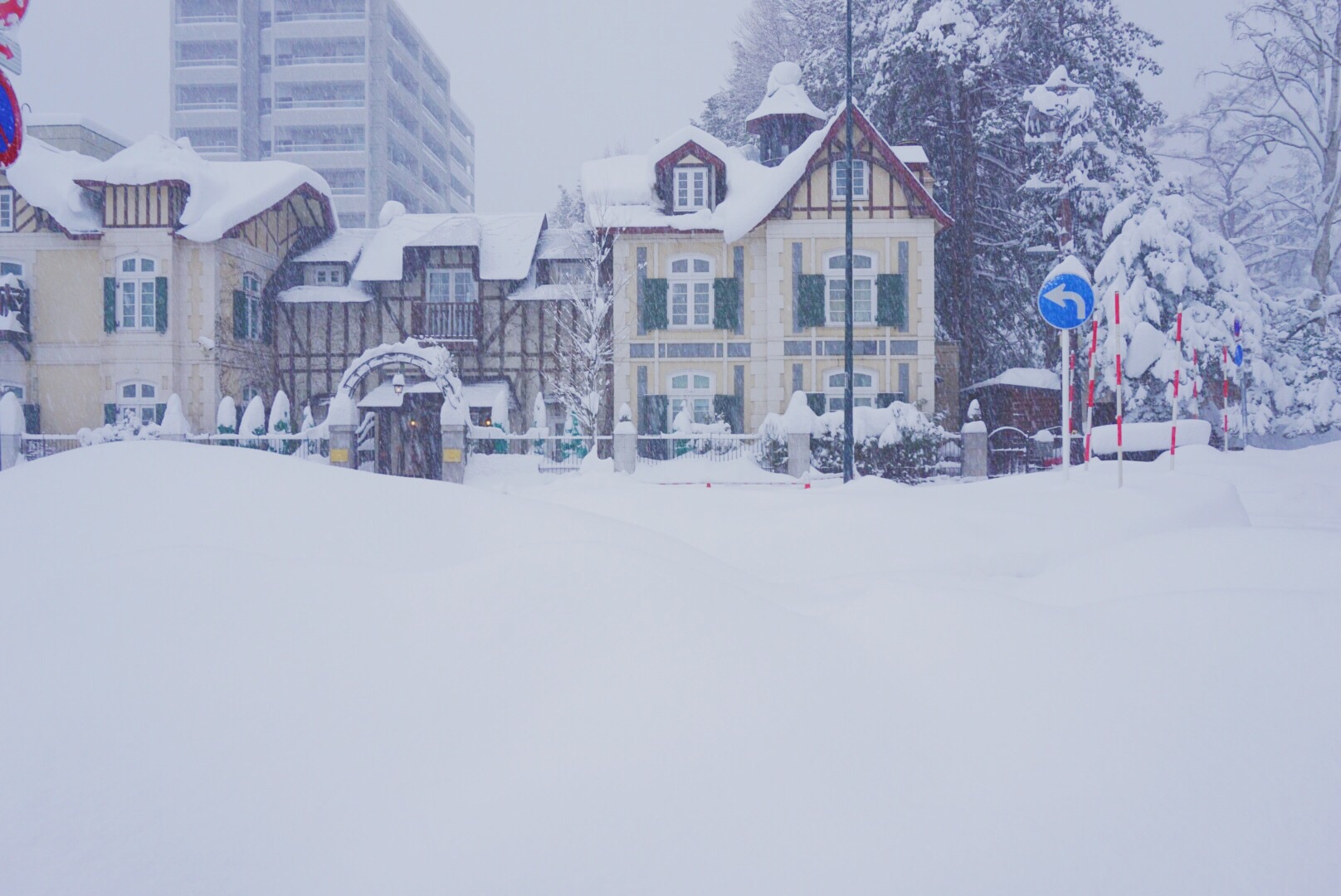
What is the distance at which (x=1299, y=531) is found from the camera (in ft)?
13.9

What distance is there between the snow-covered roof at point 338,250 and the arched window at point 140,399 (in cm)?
602

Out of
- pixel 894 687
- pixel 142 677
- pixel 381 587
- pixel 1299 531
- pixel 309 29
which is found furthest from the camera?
pixel 309 29

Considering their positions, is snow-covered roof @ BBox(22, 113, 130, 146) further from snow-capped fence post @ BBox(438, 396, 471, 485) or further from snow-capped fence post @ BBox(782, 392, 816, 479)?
snow-capped fence post @ BBox(782, 392, 816, 479)

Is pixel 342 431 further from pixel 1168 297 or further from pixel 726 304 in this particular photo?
pixel 1168 297

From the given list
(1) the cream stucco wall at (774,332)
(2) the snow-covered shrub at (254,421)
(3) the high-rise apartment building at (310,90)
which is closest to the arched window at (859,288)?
(1) the cream stucco wall at (774,332)

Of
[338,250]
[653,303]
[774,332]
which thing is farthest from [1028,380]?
[338,250]

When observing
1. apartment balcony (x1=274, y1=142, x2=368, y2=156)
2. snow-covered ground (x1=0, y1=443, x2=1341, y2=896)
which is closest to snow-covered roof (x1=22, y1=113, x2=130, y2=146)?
snow-covered ground (x1=0, y1=443, x2=1341, y2=896)

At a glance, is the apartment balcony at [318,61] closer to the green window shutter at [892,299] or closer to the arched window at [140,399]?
the arched window at [140,399]

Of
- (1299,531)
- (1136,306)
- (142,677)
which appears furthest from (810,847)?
(1136,306)

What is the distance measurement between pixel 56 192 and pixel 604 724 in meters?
28.9

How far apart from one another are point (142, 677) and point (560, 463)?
17443mm

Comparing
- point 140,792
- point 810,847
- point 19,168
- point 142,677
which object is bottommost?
point 810,847

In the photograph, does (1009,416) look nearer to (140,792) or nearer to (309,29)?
(140,792)

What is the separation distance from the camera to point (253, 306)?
2581cm
